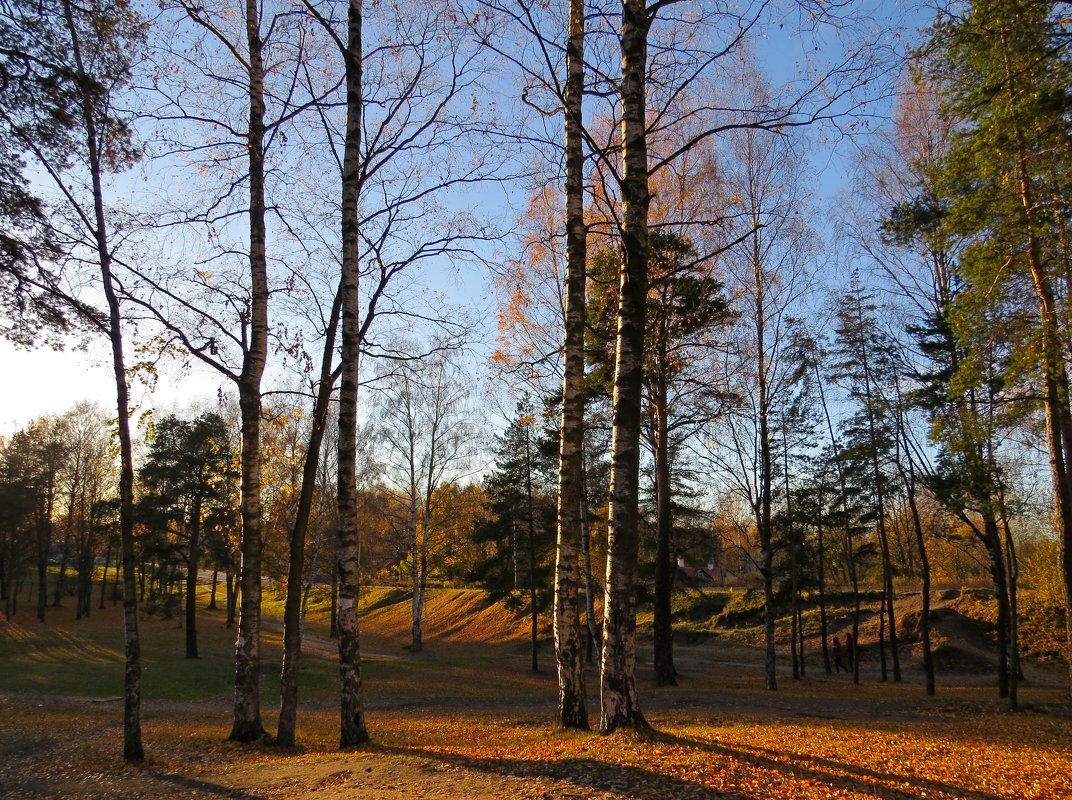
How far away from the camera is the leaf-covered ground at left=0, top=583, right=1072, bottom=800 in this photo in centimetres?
554

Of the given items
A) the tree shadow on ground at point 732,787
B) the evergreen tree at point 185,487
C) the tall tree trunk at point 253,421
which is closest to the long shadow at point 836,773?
the tree shadow on ground at point 732,787

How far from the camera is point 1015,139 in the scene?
10.8 metres

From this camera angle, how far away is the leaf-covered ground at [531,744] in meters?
5.54

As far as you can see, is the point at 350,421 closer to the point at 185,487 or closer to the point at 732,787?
the point at 732,787

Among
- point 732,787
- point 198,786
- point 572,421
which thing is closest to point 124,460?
point 198,786

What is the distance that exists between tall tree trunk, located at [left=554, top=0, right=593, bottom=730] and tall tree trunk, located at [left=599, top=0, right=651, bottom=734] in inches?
39.7

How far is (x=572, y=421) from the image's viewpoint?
8281 mm

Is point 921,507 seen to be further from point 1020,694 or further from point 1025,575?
point 1020,694

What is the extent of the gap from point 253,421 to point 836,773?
9.28 m

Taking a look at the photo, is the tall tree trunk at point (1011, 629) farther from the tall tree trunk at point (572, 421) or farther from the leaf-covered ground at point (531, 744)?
the tall tree trunk at point (572, 421)

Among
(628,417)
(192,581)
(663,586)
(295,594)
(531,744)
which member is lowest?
(192,581)

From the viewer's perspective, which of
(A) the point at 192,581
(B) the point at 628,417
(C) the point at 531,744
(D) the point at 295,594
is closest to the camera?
(B) the point at 628,417

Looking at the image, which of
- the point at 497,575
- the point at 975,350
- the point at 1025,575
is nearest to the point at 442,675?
the point at 497,575

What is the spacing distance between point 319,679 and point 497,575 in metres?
11.2
